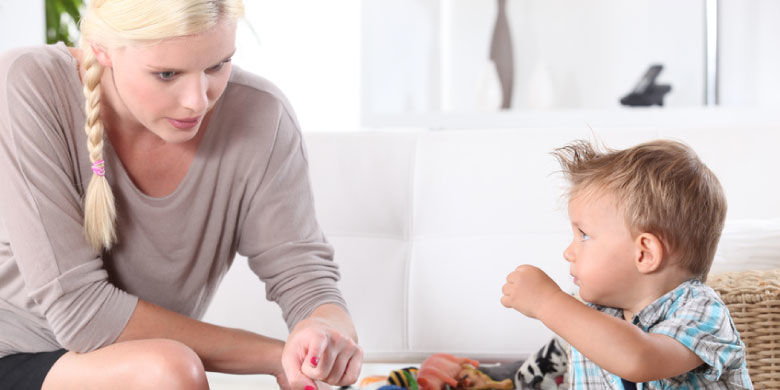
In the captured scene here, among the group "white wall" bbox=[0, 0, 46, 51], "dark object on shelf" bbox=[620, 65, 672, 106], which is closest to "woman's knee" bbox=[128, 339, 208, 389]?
"white wall" bbox=[0, 0, 46, 51]

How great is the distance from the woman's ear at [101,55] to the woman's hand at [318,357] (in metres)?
0.50

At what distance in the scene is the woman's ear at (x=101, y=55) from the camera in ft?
4.58

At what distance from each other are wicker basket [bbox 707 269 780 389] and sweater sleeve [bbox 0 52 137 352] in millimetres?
1011

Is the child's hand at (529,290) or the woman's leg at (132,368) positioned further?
the woman's leg at (132,368)

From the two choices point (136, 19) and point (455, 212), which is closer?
point (136, 19)

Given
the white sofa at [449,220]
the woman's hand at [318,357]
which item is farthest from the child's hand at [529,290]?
the white sofa at [449,220]

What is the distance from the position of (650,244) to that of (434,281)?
947mm

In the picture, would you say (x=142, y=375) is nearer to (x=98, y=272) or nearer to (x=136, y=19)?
(x=98, y=272)

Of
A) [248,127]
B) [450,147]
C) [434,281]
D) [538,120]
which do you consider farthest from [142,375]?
[538,120]

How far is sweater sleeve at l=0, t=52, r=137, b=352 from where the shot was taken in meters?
1.38

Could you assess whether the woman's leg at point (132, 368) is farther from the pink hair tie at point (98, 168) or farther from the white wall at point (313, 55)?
the white wall at point (313, 55)

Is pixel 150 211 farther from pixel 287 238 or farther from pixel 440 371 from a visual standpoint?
pixel 440 371

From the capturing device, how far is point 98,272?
142 cm

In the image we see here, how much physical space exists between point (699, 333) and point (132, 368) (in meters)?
0.80
